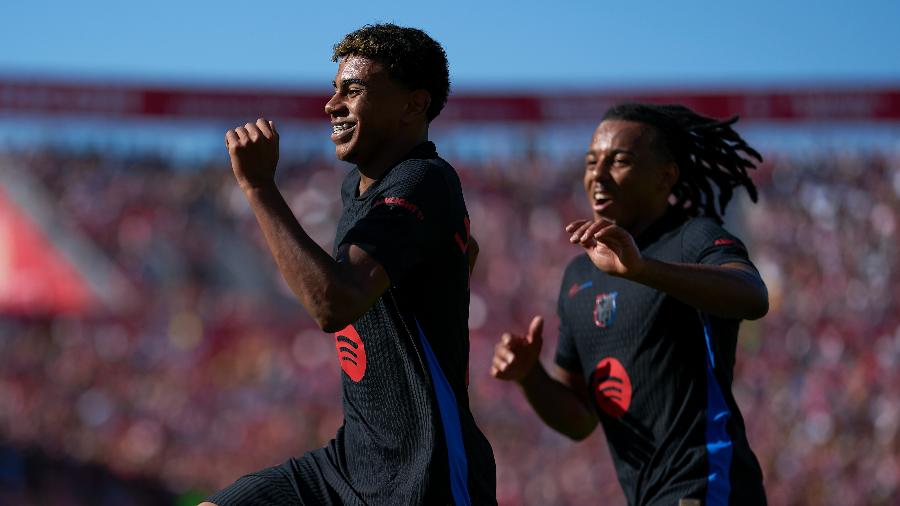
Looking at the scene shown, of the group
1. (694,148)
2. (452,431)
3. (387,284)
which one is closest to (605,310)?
(694,148)

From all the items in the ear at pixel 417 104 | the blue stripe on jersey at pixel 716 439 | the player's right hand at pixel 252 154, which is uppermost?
the ear at pixel 417 104

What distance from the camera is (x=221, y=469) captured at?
56.7 ft

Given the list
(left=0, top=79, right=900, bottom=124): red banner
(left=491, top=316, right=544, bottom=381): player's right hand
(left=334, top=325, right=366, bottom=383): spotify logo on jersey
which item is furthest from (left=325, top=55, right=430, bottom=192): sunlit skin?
(left=0, top=79, right=900, bottom=124): red banner

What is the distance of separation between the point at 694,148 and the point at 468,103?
19.2m

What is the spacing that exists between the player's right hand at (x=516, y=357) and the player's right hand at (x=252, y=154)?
5.42 feet

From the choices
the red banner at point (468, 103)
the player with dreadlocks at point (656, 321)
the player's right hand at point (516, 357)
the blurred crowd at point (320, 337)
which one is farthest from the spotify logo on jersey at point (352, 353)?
the red banner at point (468, 103)

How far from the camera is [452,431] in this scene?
305 centimetres

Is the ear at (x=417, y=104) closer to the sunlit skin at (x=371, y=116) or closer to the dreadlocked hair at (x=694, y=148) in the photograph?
the sunlit skin at (x=371, y=116)

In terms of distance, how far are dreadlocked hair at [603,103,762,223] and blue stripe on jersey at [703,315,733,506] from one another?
78cm

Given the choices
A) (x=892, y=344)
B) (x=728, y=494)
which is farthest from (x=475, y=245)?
(x=892, y=344)

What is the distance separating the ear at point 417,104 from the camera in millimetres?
3270

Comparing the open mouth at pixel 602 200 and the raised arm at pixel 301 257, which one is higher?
the raised arm at pixel 301 257

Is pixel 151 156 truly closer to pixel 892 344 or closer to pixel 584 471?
pixel 584 471

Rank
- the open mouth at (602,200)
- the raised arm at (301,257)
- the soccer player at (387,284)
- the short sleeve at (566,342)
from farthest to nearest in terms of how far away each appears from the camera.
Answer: the short sleeve at (566,342) → the open mouth at (602,200) → the soccer player at (387,284) → the raised arm at (301,257)
